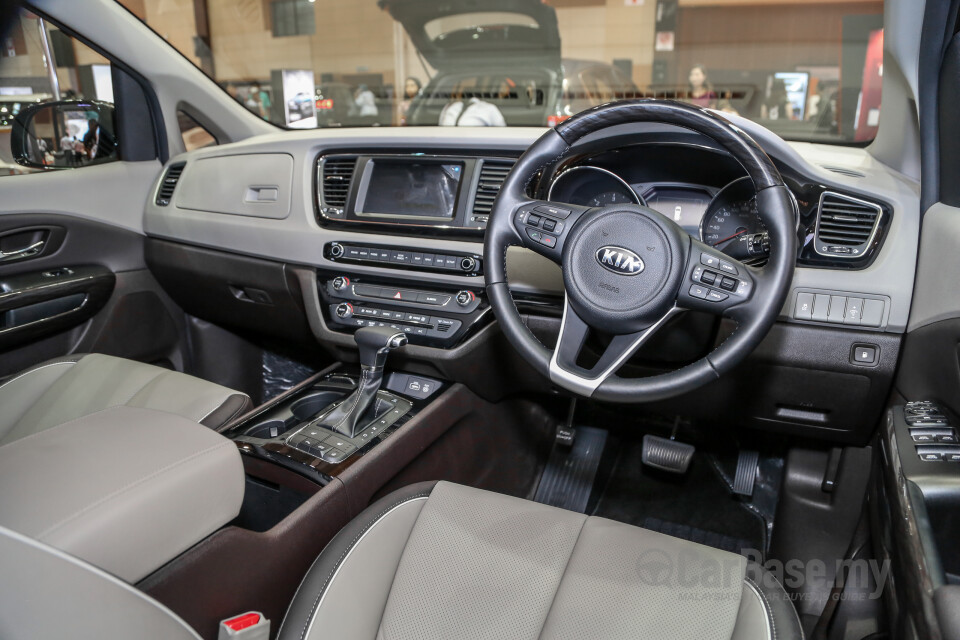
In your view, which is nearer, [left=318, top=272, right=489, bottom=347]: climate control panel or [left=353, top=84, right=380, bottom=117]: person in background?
[left=318, top=272, right=489, bottom=347]: climate control panel

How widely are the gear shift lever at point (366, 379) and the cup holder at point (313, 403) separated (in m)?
0.12

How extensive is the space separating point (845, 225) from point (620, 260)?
62 centimetres

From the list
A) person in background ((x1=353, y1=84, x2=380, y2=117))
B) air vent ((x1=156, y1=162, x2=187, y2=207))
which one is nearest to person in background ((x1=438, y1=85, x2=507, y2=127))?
air vent ((x1=156, y1=162, x2=187, y2=207))

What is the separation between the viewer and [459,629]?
95cm

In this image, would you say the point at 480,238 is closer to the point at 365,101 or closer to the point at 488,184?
the point at 488,184

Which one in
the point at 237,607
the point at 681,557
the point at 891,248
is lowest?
the point at 237,607

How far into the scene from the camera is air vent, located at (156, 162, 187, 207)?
7.57ft

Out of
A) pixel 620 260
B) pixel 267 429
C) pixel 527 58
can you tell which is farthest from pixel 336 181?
pixel 527 58

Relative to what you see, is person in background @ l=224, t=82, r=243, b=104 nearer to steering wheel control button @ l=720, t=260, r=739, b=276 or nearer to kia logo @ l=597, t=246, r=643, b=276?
kia logo @ l=597, t=246, r=643, b=276

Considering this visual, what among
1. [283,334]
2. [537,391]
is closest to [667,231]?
[537,391]

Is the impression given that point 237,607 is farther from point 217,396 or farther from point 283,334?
point 283,334

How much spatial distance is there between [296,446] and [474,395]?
1.82ft

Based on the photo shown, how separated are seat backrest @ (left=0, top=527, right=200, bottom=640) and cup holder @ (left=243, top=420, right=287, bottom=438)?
77cm

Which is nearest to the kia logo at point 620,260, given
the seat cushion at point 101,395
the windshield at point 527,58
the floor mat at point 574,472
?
the windshield at point 527,58
